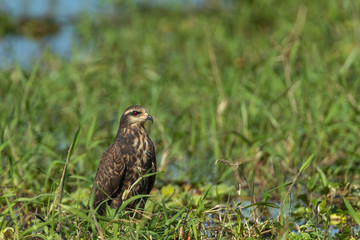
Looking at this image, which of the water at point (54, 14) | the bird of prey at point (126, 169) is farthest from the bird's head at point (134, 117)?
the water at point (54, 14)

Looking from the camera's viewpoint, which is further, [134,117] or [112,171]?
[134,117]

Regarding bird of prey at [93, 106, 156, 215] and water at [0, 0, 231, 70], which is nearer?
bird of prey at [93, 106, 156, 215]

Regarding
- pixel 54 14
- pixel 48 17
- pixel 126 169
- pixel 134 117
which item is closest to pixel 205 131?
pixel 134 117

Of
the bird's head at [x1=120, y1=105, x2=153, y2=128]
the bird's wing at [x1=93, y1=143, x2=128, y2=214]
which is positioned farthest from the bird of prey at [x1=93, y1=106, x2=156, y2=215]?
the bird's head at [x1=120, y1=105, x2=153, y2=128]

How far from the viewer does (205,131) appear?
7773mm

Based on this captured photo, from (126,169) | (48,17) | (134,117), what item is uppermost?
(134,117)

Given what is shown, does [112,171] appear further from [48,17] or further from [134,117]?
[48,17]

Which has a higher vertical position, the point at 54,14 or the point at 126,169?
the point at 126,169

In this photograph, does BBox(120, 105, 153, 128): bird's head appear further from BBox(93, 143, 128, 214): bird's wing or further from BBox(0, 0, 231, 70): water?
BBox(0, 0, 231, 70): water

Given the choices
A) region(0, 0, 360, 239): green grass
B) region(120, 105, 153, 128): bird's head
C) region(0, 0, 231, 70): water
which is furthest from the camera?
region(0, 0, 231, 70): water

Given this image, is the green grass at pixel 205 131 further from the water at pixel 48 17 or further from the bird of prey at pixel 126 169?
the water at pixel 48 17

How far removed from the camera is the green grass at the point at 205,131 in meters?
4.93

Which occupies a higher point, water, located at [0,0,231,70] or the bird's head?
the bird's head

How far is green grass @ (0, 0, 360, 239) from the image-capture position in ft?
16.2
